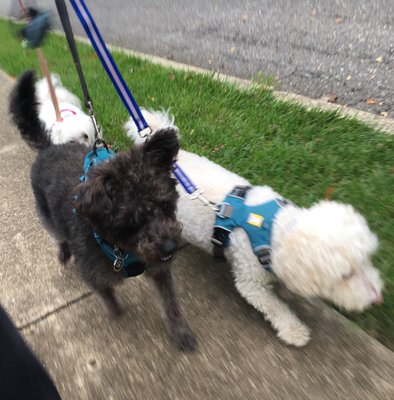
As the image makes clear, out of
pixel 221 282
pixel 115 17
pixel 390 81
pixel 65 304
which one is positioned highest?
pixel 390 81

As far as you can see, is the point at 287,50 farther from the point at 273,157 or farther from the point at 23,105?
the point at 23,105

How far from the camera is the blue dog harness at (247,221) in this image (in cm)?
234

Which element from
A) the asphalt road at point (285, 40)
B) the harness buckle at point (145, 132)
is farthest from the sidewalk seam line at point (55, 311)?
the asphalt road at point (285, 40)

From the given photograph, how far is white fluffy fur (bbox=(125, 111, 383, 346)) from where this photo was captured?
203 cm

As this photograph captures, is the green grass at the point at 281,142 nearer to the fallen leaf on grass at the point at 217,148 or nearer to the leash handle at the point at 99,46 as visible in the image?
the fallen leaf on grass at the point at 217,148

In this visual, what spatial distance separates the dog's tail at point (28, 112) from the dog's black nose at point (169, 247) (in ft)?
5.26

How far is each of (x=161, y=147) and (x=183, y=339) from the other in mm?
1097

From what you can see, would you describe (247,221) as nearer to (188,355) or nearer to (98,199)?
(188,355)

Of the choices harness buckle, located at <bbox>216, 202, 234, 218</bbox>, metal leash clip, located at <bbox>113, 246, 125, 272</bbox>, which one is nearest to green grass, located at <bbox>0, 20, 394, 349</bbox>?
harness buckle, located at <bbox>216, 202, 234, 218</bbox>

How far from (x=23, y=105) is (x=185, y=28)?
5.50 meters

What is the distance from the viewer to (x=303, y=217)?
2184 millimetres

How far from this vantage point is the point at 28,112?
2.95 metres

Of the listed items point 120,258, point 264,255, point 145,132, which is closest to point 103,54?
point 145,132

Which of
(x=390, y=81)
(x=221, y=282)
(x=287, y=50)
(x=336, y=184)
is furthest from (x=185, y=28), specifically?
(x=221, y=282)
